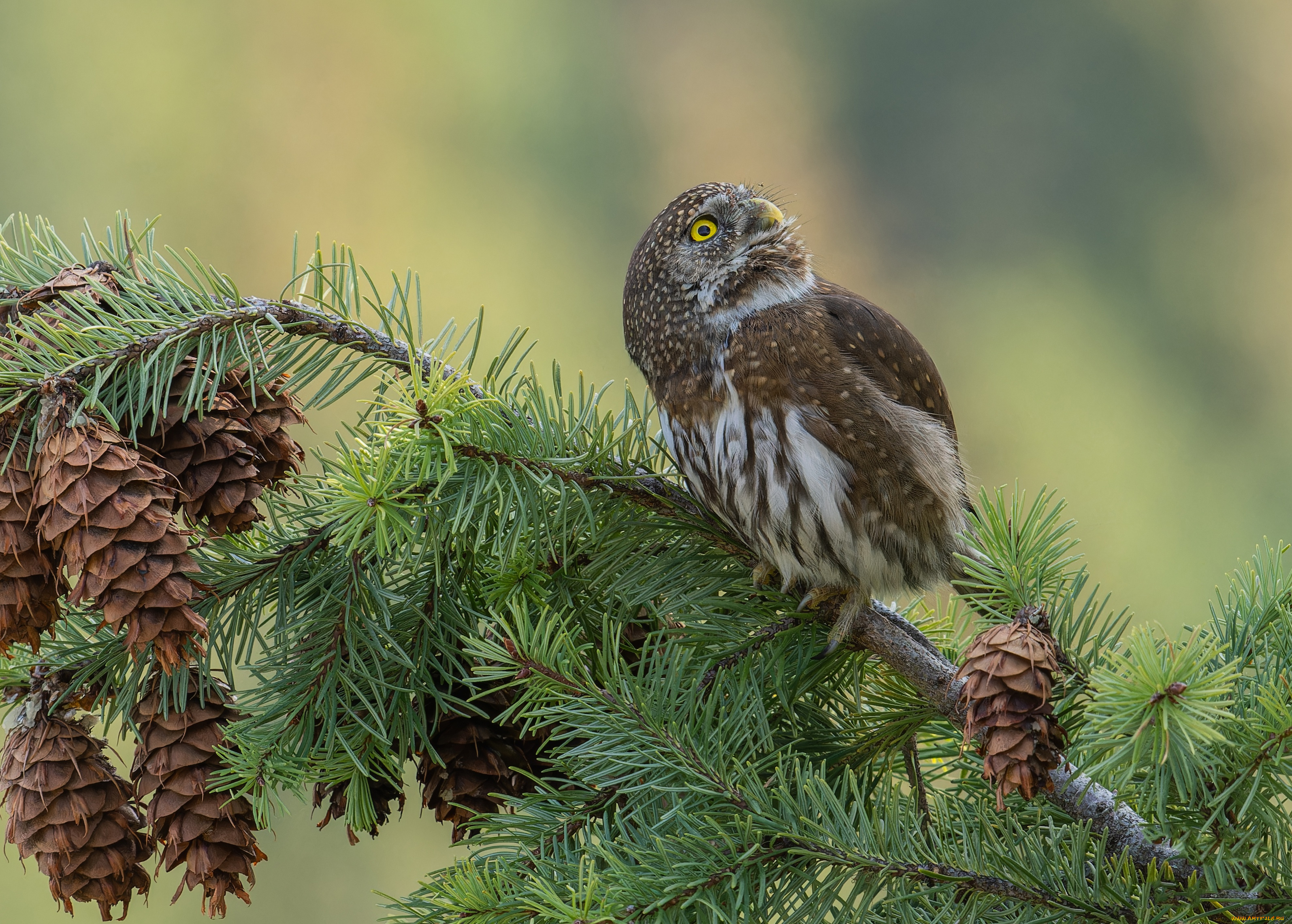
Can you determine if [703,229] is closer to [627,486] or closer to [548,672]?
[627,486]

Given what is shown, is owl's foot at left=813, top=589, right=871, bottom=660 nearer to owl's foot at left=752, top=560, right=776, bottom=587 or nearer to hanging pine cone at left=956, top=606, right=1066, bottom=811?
owl's foot at left=752, top=560, right=776, bottom=587

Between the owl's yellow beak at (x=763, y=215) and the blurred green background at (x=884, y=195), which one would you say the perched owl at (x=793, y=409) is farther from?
the blurred green background at (x=884, y=195)

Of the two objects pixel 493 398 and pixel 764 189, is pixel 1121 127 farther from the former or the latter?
pixel 493 398

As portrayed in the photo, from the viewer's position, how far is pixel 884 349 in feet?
3.45

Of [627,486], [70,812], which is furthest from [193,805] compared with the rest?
[627,486]

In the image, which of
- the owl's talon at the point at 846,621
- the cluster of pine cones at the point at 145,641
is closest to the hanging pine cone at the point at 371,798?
the cluster of pine cones at the point at 145,641

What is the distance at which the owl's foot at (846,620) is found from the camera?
2.81 ft

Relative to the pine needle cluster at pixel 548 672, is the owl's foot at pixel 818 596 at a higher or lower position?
higher

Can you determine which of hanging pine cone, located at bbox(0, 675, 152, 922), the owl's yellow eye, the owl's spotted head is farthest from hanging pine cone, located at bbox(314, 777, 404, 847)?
the owl's yellow eye

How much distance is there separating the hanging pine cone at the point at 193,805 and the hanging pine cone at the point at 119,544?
10 cm

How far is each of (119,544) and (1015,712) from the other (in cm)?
50

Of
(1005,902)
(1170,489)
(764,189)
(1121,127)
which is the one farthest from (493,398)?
(1121,127)

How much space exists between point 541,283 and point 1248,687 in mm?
3000

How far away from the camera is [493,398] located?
685 mm
